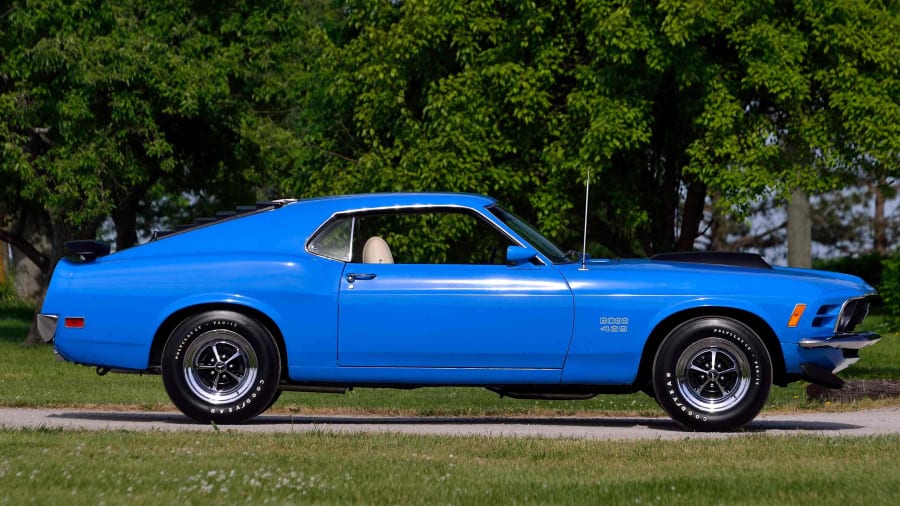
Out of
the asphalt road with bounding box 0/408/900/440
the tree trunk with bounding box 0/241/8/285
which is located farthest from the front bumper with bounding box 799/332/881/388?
the tree trunk with bounding box 0/241/8/285

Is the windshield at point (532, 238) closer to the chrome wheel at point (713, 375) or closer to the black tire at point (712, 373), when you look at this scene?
the black tire at point (712, 373)

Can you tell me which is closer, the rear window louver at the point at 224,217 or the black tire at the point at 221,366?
the black tire at the point at 221,366

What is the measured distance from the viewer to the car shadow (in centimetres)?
1102

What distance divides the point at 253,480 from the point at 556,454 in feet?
6.69

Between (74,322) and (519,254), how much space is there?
10.3ft

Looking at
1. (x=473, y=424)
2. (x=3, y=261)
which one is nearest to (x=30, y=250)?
(x=473, y=424)

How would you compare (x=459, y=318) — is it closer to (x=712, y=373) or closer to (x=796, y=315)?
(x=712, y=373)

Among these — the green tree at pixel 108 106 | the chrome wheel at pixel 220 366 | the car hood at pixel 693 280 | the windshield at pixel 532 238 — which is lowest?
the chrome wheel at pixel 220 366

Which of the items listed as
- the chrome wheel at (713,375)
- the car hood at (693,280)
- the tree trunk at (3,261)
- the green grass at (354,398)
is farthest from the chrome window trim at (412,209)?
the tree trunk at (3,261)

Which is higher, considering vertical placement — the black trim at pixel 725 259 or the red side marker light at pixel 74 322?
the black trim at pixel 725 259

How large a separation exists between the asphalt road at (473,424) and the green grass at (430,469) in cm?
73

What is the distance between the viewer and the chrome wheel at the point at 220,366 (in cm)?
1036

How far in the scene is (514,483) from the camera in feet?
24.8

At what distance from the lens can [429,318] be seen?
1018 centimetres
